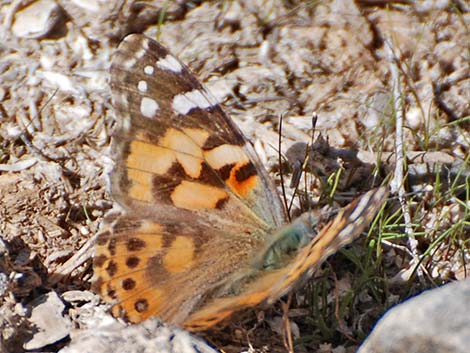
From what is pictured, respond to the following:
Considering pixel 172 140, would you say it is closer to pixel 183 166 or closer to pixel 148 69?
pixel 183 166

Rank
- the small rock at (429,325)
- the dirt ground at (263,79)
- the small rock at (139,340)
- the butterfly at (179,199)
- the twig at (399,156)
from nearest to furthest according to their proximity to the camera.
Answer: the small rock at (429,325) → the small rock at (139,340) → the butterfly at (179,199) → the twig at (399,156) → the dirt ground at (263,79)

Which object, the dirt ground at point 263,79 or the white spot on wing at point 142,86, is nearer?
the white spot on wing at point 142,86

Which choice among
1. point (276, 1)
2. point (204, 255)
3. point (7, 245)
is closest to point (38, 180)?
point (7, 245)

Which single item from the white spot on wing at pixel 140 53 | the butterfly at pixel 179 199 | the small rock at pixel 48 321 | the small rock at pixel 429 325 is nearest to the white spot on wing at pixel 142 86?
the butterfly at pixel 179 199

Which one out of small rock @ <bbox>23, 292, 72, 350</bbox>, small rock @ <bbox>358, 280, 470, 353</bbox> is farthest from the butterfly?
small rock @ <bbox>358, 280, 470, 353</bbox>

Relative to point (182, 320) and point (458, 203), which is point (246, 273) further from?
point (458, 203)

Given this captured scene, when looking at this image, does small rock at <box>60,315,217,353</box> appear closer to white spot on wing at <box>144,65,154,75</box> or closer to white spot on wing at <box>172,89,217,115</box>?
white spot on wing at <box>172,89,217,115</box>

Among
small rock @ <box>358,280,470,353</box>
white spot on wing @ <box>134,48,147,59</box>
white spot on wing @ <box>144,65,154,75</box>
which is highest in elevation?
white spot on wing @ <box>134,48,147,59</box>

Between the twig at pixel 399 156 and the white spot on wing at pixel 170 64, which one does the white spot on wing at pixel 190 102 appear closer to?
the white spot on wing at pixel 170 64
